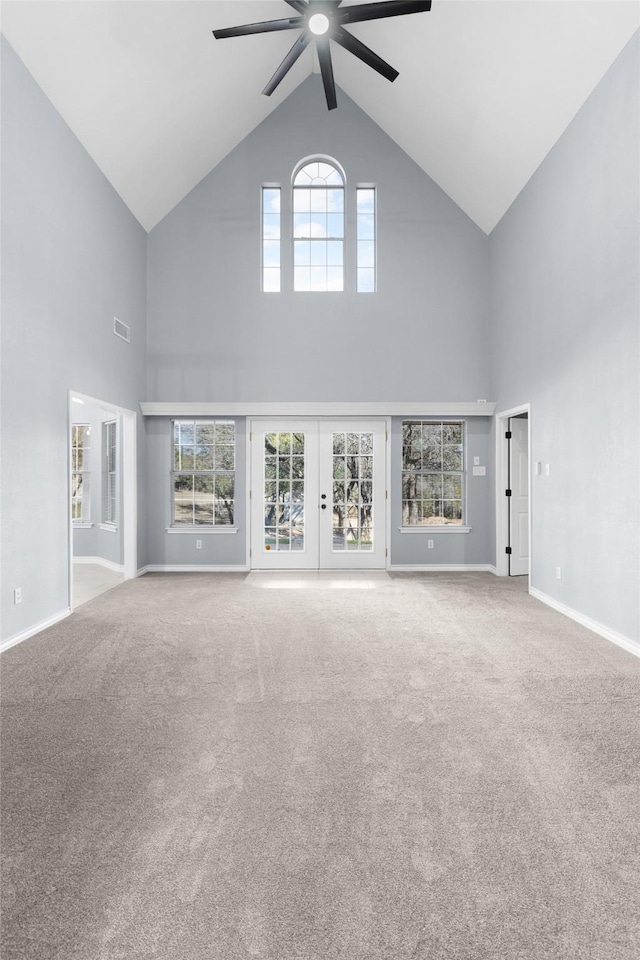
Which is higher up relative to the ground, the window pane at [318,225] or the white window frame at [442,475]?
the window pane at [318,225]

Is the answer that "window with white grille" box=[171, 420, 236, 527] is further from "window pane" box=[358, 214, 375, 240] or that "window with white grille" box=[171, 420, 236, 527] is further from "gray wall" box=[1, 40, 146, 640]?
"window pane" box=[358, 214, 375, 240]

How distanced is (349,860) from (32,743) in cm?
168

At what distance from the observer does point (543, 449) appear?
5.38m

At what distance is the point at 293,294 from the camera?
7070mm

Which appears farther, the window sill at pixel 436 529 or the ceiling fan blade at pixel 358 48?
the window sill at pixel 436 529

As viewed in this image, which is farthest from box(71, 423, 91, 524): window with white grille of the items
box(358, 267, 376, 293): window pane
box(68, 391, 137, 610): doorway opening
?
box(358, 267, 376, 293): window pane

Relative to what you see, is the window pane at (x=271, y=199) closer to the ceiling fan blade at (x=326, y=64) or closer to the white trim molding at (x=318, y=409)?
the ceiling fan blade at (x=326, y=64)

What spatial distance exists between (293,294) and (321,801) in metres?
6.31

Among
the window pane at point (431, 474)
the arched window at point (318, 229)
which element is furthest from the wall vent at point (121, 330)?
the window pane at point (431, 474)

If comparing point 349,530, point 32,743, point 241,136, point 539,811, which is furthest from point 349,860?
point 241,136

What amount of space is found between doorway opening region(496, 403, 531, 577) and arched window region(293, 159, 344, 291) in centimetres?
306

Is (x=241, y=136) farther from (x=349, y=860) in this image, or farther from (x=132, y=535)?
(x=349, y=860)

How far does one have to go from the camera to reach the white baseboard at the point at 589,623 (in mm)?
3854

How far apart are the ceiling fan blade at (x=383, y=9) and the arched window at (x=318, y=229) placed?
3.17 meters
